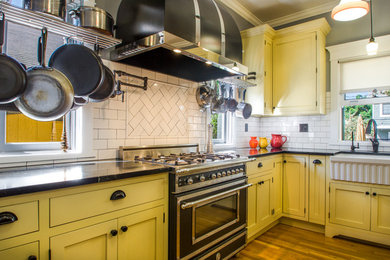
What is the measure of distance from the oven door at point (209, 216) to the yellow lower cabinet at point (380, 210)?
Answer: 4.31ft

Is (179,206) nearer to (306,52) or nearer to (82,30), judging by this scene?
(82,30)

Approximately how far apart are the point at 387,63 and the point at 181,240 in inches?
122

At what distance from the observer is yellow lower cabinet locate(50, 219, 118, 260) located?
113 centimetres

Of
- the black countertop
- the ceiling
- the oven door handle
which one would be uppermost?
the ceiling

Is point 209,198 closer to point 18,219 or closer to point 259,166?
point 259,166

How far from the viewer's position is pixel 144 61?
2.01 metres

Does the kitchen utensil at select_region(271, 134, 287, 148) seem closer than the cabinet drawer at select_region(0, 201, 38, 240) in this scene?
No

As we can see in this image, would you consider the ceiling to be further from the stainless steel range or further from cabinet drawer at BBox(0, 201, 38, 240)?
cabinet drawer at BBox(0, 201, 38, 240)

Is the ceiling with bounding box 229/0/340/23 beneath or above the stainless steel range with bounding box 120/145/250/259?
above

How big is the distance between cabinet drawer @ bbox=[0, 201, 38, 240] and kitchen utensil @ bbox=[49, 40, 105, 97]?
75cm

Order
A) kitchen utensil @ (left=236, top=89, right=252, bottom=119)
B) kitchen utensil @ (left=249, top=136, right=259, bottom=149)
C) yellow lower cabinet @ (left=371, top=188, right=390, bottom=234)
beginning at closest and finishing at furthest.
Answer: yellow lower cabinet @ (left=371, top=188, right=390, bottom=234) < kitchen utensil @ (left=236, top=89, right=252, bottom=119) < kitchen utensil @ (left=249, top=136, right=259, bottom=149)

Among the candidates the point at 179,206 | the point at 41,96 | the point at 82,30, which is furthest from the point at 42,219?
the point at 82,30

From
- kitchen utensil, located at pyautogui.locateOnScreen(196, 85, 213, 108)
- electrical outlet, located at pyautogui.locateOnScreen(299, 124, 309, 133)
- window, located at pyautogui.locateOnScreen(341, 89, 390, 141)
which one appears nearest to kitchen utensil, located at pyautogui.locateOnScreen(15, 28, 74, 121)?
kitchen utensil, located at pyautogui.locateOnScreen(196, 85, 213, 108)

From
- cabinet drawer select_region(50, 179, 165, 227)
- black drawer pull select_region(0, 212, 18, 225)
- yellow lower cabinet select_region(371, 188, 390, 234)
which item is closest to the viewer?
black drawer pull select_region(0, 212, 18, 225)
